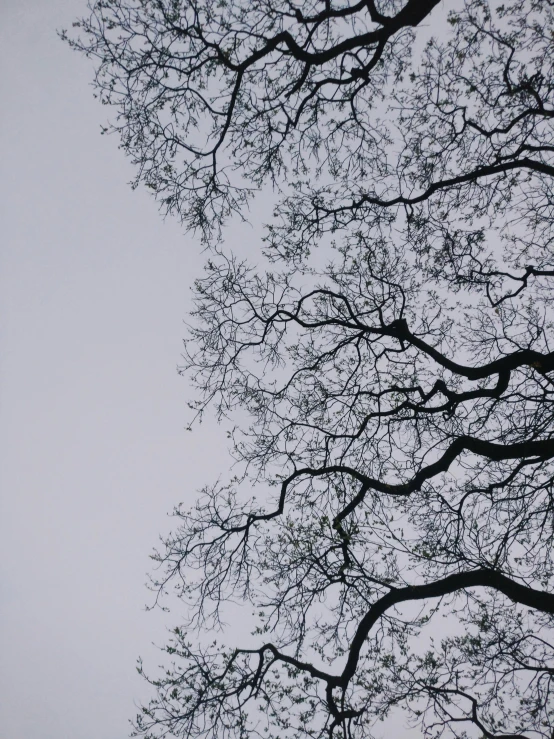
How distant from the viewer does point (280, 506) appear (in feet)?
24.1

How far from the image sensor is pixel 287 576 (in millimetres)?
7141

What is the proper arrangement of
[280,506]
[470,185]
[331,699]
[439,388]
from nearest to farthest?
[331,699]
[439,388]
[280,506]
[470,185]

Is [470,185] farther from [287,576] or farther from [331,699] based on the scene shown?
[331,699]

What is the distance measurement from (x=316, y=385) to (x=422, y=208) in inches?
145

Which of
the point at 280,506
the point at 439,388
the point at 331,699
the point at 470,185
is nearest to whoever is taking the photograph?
the point at 331,699

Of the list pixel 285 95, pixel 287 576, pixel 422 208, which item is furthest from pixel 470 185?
pixel 287 576

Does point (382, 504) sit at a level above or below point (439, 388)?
below

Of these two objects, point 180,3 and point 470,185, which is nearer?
point 180,3

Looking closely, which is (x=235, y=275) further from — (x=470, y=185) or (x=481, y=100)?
(x=481, y=100)

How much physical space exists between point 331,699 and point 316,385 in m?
4.71

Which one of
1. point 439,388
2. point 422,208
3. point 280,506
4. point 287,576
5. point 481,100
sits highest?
point 481,100

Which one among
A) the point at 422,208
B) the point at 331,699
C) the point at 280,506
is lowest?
the point at 331,699

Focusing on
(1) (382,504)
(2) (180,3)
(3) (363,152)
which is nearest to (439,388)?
(1) (382,504)

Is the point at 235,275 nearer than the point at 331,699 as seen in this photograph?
Result: No
